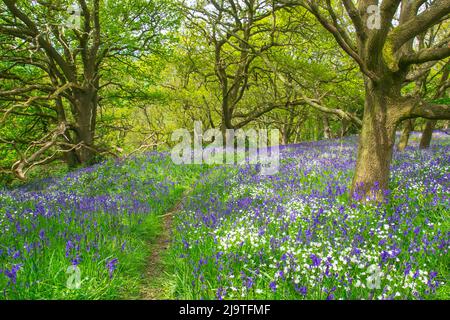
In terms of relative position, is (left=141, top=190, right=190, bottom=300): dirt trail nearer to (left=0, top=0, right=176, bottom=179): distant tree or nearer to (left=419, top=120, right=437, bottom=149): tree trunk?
(left=0, top=0, right=176, bottom=179): distant tree

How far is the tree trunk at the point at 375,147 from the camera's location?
5551mm

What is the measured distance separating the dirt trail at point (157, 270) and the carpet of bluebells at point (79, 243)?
13 cm

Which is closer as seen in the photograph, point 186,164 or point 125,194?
point 125,194

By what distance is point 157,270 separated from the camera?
16.1 ft

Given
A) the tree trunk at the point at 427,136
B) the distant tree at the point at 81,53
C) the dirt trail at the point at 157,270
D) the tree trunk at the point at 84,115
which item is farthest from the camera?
the tree trunk at the point at 84,115

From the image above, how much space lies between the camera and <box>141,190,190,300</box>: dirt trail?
415cm

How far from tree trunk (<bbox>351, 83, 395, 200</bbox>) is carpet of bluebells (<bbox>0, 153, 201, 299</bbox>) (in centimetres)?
421

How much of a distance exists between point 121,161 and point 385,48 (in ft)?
35.2

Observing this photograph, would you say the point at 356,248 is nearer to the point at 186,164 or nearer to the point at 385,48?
the point at 385,48

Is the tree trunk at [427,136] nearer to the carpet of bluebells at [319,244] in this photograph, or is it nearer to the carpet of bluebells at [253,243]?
the carpet of bluebells at [253,243]

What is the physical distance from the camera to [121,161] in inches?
508

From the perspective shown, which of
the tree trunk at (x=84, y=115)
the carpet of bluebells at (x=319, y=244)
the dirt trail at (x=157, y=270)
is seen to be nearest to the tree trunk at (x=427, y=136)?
the carpet of bluebells at (x=319, y=244)

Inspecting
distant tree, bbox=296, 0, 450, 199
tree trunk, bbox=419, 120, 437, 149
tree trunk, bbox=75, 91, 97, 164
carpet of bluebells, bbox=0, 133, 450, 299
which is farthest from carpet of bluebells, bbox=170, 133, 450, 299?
tree trunk, bbox=75, 91, 97, 164
